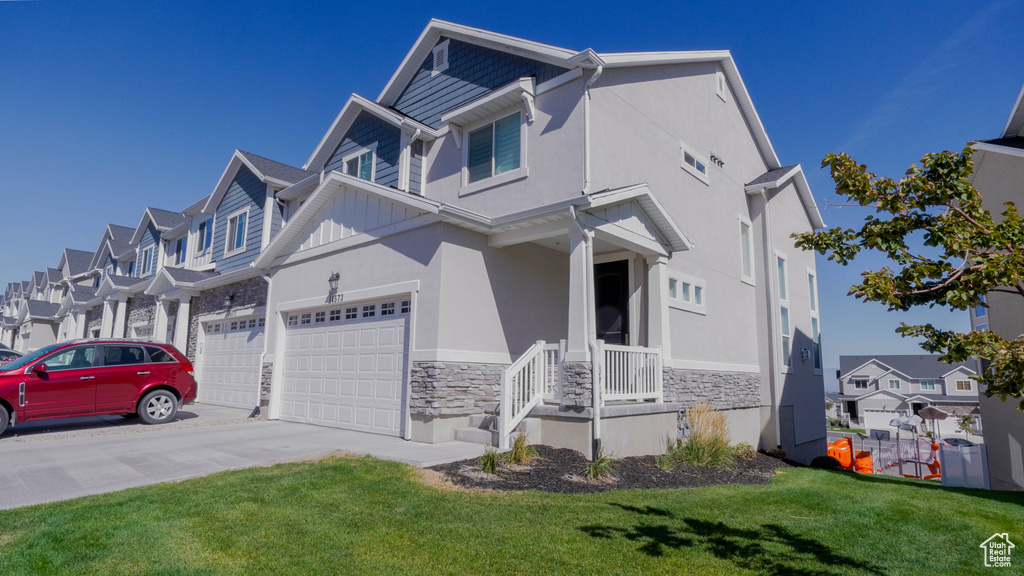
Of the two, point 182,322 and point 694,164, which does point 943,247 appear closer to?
point 694,164

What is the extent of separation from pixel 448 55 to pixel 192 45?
224 inches

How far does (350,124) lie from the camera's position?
1441cm

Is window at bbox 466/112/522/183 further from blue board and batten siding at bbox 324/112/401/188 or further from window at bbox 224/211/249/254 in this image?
window at bbox 224/211/249/254

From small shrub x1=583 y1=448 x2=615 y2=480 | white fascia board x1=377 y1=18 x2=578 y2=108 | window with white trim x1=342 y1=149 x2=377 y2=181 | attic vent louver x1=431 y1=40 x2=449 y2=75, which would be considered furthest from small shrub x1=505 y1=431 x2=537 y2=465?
attic vent louver x1=431 y1=40 x2=449 y2=75

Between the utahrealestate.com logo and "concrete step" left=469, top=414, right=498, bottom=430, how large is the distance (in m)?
5.87

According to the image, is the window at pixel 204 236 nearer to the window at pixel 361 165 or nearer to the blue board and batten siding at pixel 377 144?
the blue board and batten siding at pixel 377 144

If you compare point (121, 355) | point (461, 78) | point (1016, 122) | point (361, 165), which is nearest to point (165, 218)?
point (361, 165)

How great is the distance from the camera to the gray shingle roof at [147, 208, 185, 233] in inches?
866

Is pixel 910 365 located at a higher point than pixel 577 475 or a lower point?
higher

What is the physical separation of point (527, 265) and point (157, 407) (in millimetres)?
7727

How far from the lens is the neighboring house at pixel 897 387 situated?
155 feet

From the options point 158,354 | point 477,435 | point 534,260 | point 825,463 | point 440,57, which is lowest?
point 825,463

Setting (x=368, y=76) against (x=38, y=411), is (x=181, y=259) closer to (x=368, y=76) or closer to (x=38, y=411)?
(x=368, y=76)

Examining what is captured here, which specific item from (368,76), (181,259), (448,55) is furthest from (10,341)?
(448,55)
